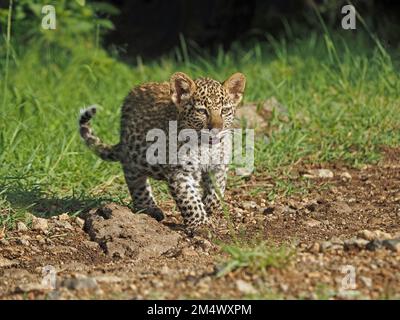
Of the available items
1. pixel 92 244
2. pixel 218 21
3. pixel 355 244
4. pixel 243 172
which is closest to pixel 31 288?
pixel 92 244

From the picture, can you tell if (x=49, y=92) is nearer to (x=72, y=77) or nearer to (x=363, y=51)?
(x=72, y=77)

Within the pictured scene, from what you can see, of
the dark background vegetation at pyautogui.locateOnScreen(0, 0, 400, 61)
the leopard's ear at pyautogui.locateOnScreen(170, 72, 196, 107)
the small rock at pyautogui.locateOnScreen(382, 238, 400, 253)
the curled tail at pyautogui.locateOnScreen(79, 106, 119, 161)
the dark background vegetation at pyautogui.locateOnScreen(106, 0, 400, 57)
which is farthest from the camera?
the dark background vegetation at pyautogui.locateOnScreen(106, 0, 400, 57)

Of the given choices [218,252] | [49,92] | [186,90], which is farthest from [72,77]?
[218,252]

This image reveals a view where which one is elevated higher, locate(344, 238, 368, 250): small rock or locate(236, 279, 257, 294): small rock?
locate(344, 238, 368, 250): small rock

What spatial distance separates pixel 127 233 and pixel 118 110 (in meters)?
3.31

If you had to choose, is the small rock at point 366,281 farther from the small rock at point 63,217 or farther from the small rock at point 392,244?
the small rock at point 63,217

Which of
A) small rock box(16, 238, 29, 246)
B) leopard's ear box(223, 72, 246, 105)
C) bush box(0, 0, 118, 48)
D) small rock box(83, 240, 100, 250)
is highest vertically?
bush box(0, 0, 118, 48)

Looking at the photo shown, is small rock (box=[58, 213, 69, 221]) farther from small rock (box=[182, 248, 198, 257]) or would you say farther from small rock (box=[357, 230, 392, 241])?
small rock (box=[357, 230, 392, 241])

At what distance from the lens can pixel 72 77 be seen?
12.4 metres

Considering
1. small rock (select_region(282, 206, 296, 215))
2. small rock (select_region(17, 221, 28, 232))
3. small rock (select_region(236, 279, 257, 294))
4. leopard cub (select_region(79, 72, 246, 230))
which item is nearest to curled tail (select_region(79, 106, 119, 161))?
leopard cub (select_region(79, 72, 246, 230))

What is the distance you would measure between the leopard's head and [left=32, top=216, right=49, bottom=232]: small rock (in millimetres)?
1259

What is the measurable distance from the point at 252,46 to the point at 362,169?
545cm

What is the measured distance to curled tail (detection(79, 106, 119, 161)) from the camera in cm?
867

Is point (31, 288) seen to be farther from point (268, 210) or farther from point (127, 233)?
point (268, 210)
